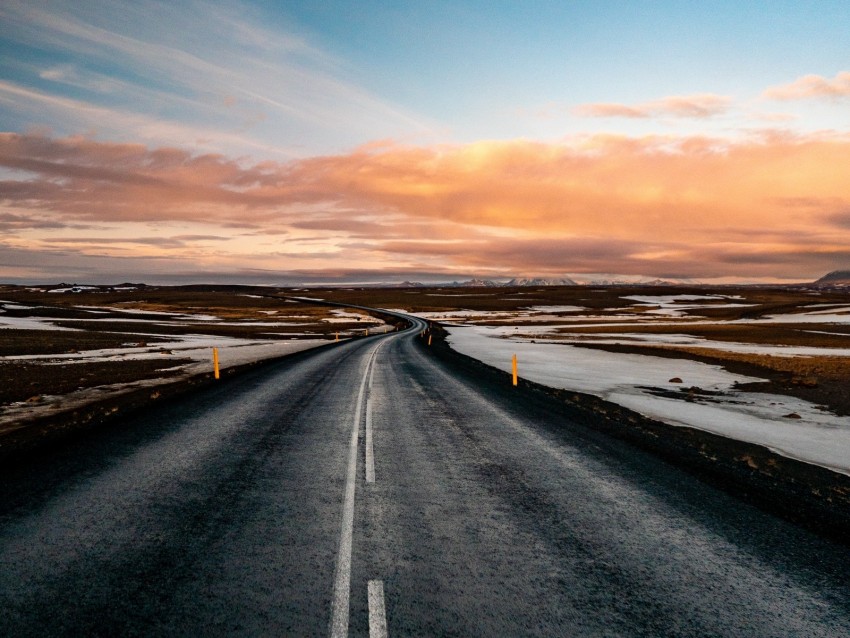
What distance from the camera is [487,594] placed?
475 cm

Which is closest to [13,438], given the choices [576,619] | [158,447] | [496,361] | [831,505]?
[158,447]

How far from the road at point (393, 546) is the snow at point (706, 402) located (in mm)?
4165

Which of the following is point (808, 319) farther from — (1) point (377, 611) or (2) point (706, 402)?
(1) point (377, 611)

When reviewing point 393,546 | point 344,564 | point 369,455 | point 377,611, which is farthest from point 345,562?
point 369,455

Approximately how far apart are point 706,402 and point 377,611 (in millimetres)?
15354

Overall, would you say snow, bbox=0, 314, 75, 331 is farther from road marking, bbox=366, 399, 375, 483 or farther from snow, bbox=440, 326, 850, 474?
road marking, bbox=366, 399, 375, 483

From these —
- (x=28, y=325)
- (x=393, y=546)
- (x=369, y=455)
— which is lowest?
(x=28, y=325)

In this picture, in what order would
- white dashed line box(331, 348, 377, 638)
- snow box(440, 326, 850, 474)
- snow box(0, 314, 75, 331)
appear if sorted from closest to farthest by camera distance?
white dashed line box(331, 348, 377, 638) < snow box(440, 326, 850, 474) < snow box(0, 314, 75, 331)

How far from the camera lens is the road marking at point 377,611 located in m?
4.18

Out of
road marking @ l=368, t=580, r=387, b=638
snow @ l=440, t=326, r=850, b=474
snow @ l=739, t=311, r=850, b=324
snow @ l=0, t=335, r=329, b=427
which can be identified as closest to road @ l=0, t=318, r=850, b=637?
road marking @ l=368, t=580, r=387, b=638

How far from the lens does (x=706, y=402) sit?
1630cm

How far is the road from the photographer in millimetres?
4414

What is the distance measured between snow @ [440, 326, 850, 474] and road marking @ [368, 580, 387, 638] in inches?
360

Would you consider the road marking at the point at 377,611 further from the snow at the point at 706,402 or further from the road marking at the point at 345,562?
the snow at the point at 706,402
